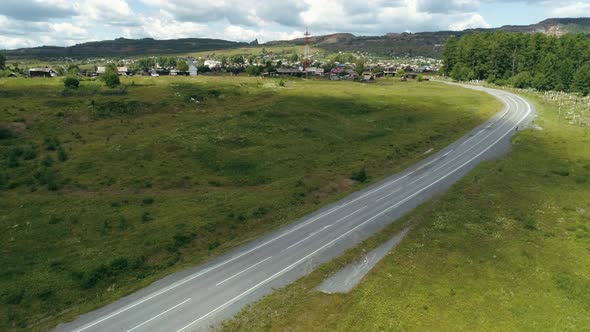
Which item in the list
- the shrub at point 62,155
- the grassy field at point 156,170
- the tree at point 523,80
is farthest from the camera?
the tree at point 523,80

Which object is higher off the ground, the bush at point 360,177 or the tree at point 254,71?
the tree at point 254,71

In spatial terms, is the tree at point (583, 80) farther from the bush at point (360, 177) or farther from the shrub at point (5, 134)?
the shrub at point (5, 134)

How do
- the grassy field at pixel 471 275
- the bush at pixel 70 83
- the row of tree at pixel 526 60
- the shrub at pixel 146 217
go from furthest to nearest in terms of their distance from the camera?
the row of tree at pixel 526 60 < the bush at pixel 70 83 < the shrub at pixel 146 217 < the grassy field at pixel 471 275

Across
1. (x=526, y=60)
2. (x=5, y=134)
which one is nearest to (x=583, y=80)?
(x=526, y=60)

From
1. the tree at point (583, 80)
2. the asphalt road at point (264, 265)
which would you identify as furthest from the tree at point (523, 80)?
the asphalt road at point (264, 265)

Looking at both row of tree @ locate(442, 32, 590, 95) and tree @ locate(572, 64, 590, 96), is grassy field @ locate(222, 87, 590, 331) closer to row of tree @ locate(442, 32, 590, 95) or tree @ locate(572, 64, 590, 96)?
tree @ locate(572, 64, 590, 96)

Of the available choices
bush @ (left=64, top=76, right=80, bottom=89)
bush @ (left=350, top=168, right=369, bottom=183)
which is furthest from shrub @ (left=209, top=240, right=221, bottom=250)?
bush @ (left=64, top=76, right=80, bottom=89)

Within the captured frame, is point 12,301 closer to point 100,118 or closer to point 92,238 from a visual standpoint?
point 92,238

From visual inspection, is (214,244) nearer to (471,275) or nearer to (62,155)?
(471,275)
